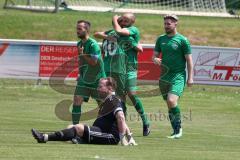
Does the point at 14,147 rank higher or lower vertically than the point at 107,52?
lower

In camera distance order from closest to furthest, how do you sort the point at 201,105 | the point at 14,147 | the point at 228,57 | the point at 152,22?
the point at 14,147
the point at 201,105
the point at 228,57
the point at 152,22

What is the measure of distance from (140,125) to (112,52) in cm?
306

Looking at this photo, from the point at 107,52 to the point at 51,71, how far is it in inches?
433

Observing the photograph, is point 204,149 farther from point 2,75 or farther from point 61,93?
point 2,75

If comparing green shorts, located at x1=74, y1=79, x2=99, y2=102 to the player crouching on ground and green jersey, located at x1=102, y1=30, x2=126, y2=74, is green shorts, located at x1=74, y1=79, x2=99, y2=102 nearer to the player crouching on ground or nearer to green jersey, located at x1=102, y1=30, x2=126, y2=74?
green jersey, located at x1=102, y1=30, x2=126, y2=74

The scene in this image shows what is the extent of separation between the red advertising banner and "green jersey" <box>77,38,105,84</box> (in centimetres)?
1040

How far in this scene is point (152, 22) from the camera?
38812 millimetres

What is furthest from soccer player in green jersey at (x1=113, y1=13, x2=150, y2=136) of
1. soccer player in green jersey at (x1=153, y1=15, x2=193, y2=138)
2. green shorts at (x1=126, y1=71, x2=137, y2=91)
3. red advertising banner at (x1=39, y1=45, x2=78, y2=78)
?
red advertising banner at (x1=39, y1=45, x2=78, y2=78)

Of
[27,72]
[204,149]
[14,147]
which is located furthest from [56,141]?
[27,72]

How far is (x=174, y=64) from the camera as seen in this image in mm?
16859

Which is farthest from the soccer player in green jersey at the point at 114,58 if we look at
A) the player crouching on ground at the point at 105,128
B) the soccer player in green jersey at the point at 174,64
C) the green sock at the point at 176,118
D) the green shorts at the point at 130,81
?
the player crouching on ground at the point at 105,128

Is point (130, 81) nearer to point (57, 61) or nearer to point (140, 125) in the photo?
point (140, 125)

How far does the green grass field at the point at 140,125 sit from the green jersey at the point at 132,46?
4.45 ft

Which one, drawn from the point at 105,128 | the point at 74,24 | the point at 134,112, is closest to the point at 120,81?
the point at 105,128
